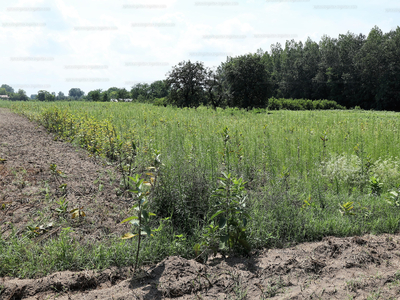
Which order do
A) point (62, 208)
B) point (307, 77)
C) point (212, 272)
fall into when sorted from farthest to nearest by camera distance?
point (307, 77)
point (62, 208)
point (212, 272)

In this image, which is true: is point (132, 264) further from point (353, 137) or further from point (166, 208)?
point (353, 137)

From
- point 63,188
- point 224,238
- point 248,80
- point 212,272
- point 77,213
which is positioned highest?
point 248,80

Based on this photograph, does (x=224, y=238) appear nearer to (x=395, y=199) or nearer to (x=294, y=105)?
(x=395, y=199)

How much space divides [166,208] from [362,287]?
2.30 meters

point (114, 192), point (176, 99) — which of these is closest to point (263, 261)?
point (114, 192)

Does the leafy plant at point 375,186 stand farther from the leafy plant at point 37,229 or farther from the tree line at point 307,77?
the tree line at point 307,77

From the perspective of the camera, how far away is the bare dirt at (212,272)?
7.62 feet

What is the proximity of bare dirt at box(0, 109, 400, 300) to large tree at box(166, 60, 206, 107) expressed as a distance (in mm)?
25246

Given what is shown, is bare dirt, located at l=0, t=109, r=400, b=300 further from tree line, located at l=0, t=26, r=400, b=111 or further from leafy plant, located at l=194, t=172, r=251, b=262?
tree line, located at l=0, t=26, r=400, b=111

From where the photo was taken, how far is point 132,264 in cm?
275

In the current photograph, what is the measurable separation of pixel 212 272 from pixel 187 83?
27.1 meters

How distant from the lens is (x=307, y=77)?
54.9m

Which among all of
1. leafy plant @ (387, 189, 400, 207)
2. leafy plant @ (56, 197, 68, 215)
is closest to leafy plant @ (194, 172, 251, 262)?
leafy plant @ (56, 197, 68, 215)

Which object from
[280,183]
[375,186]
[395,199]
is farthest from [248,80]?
[395,199]
